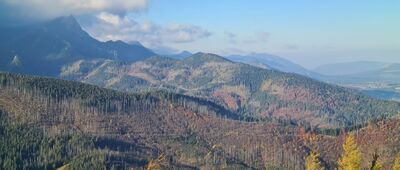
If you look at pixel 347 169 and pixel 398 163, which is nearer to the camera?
pixel 347 169

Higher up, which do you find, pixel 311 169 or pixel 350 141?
pixel 350 141

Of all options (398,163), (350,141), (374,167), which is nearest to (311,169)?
(350,141)

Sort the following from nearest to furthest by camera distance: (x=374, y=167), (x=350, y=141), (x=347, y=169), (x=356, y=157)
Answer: (x=374, y=167) → (x=347, y=169) → (x=356, y=157) → (x=350, y=141)

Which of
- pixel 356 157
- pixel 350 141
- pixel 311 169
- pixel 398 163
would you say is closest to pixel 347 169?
pixel 356 157

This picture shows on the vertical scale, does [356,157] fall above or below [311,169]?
above

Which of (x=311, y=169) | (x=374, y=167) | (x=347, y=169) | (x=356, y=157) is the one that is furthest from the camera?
(x=311, y=169)

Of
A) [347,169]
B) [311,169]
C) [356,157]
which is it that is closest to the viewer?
[347,169]

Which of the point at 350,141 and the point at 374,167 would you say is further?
the point at 350,141

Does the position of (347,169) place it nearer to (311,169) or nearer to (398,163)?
(398,163)

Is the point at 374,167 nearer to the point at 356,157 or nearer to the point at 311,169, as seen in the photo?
the point at 356,157
